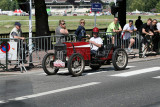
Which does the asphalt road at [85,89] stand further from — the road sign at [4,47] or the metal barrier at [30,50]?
the road sign at [4,47]

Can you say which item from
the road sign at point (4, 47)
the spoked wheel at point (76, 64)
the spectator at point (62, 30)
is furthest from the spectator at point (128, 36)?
the road sign at point (4, 47)

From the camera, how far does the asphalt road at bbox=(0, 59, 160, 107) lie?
8.46 metres

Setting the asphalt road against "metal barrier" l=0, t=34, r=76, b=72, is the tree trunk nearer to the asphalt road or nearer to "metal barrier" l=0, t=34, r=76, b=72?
"metal barrier" l=0, t=34, r=76, b=72

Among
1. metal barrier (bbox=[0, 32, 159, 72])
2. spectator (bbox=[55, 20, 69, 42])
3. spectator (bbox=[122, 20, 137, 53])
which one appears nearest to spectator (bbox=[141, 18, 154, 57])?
spectator (bbox=[122, 20, 137, 53])

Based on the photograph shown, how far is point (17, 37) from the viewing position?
572 inches

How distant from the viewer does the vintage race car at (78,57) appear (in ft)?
41.0

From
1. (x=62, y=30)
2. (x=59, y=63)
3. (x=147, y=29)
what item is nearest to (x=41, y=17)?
(x=147, y=29)

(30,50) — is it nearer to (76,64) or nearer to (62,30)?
(62,30)

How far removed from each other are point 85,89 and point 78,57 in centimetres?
249

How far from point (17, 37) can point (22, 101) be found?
618cm

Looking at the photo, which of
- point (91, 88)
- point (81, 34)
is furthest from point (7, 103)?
point (81, 34)

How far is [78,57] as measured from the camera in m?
12.5

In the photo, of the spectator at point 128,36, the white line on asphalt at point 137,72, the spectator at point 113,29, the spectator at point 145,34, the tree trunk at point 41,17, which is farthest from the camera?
the tree trunk at point 41,17

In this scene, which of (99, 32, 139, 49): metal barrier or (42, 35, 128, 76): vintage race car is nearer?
(42, 35, 128, 76): vintage race car
